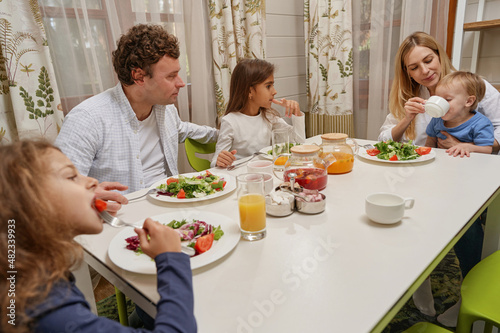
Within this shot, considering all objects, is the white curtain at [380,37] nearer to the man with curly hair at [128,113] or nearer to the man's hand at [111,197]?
the man with curly hair at [128,113]

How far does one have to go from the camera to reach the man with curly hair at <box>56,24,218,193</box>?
56.9 inches

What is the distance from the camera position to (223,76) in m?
2.59

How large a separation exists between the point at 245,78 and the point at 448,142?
1174 millimetres

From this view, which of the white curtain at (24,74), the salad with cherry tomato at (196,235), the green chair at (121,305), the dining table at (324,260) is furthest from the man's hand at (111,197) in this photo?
the white curtain at (24,74)

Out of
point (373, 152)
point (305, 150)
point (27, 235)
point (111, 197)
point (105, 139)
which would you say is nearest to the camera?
point (27, 235)

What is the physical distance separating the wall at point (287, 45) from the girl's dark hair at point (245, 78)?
1.03m

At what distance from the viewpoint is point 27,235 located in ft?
1.73

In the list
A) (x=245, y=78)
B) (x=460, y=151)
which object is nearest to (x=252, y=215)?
(x=460, y=151)

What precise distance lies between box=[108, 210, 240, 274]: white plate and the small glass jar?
13.5 inches

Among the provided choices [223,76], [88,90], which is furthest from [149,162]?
[223,76]

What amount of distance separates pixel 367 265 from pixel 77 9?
6.68 ft

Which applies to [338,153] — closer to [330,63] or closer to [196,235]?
[196,235]

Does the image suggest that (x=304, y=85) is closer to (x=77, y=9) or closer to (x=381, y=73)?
(x=381, y=73)

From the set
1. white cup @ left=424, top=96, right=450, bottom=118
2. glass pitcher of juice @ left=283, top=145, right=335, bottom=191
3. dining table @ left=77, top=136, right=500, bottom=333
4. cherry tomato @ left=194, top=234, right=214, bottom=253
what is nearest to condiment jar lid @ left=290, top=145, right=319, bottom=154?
glass pitcher of juice @ left=283, top=145, right=335, bottom=191
